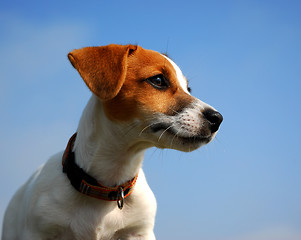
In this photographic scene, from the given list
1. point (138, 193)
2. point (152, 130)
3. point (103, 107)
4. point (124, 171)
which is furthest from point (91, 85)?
point (138, 193)

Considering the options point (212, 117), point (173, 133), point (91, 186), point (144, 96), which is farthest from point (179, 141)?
point (91, 186)

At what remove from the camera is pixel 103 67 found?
3725 mm

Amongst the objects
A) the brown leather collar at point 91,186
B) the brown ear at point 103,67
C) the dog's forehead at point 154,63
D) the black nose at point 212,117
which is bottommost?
the brown leather collar at point 91,186

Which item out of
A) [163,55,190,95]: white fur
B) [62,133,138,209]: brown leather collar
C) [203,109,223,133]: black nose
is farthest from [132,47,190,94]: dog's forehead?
[62,133,138,209]: brown leather collar

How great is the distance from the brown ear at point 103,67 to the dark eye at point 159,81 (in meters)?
0.26

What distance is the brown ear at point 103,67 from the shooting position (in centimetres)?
353

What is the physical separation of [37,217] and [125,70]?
1653 millimetres

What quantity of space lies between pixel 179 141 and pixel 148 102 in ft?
1.47

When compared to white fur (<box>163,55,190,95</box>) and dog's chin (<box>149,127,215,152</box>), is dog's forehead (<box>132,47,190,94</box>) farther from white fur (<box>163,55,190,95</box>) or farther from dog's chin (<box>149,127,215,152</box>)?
dog's chin (<box>149,127,215,152</box>)

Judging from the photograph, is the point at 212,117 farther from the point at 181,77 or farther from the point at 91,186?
the point at 91,186

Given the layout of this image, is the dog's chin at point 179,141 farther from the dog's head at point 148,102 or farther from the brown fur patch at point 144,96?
the brown fur patch at point 144,96

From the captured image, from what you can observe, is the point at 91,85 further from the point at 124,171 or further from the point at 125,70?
the point at 124,171

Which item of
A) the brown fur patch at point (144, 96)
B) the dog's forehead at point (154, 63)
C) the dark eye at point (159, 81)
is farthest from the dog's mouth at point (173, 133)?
the dog's forehead at point (154, 63)

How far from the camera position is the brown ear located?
11.6 ft
